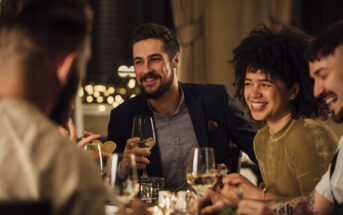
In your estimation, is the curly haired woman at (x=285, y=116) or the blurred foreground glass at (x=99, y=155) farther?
the curly haired woman at (x=285, y=116)

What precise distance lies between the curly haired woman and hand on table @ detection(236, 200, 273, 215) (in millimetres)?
438

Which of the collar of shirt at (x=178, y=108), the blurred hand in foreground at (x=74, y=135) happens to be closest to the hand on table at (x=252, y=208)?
the blurred hand in foreground at (x=74, y=135)

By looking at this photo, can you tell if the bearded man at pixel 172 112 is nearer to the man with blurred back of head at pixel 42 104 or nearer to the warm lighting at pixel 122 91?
the man with blurred back of head at pixel 42 104

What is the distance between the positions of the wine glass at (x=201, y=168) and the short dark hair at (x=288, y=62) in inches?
26.1

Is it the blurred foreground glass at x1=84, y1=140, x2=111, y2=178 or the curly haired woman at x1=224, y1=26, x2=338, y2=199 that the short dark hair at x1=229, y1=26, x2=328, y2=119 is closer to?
the curly haired woman at x1=224, y1=26, x2=338, y2=199

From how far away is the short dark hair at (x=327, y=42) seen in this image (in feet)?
4.84

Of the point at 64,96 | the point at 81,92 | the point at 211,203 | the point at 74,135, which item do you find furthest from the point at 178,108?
the point at 81,92

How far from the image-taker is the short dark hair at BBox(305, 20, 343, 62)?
58.1 inches

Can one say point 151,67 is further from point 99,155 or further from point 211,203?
point 211,203

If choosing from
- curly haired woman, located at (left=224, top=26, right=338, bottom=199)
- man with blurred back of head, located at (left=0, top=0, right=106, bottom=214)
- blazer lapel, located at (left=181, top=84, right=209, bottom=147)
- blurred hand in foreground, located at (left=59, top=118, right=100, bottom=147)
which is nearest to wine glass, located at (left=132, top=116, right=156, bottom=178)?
blurred hand in foreground, located at (left=59, top=118, right=100, bottom=147)

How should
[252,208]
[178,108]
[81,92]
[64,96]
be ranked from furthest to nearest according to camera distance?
[81,92]
[178,108]
[252,208]
[64,96]

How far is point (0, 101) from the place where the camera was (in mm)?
804

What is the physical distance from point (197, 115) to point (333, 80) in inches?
50.9

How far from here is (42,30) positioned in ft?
2.79
